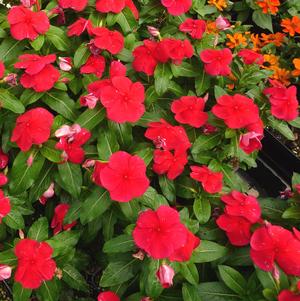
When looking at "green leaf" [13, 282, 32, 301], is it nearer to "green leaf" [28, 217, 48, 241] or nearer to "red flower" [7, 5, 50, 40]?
"green leaf" [28, 217, 48, 241]

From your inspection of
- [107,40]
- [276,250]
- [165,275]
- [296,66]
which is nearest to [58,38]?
[107,40]

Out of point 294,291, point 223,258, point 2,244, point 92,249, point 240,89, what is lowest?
point 92,249

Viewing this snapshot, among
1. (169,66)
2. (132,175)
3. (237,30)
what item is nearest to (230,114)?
(169,66)

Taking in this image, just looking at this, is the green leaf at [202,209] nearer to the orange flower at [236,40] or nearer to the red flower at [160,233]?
the red flower at [160,233]

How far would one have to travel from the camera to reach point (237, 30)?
2637 mm

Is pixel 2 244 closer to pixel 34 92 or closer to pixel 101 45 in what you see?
pixel 34 92

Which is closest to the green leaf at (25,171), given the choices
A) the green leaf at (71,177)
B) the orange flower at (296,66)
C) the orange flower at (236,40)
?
the green leaf at (71,177)

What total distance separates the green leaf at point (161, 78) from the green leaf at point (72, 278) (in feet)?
2.37

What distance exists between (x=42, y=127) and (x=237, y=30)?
5.43 ft

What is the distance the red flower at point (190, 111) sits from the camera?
1578 mm

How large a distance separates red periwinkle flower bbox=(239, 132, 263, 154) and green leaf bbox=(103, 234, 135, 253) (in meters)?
0.51

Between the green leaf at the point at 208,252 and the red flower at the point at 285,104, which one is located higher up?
the red flower at the point at 285,104

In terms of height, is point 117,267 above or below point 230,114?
below

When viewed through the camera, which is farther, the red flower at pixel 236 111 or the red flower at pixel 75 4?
the red flower at pixel 75 4
